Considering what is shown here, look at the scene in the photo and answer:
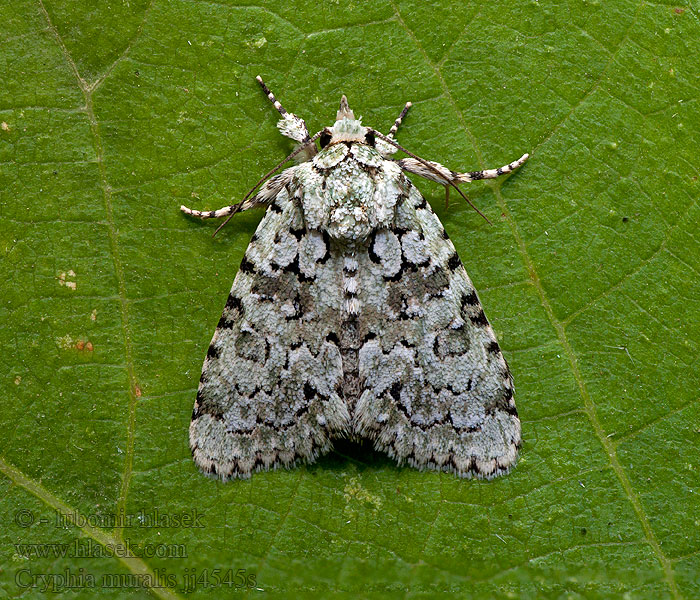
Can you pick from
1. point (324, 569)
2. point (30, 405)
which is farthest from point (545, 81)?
point (30, 405)

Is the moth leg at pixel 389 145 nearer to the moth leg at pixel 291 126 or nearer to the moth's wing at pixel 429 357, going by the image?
the moth's wing at pixel 429 357

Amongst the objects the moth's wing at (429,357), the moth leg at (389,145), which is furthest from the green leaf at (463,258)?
the moth's wing at (429,357)

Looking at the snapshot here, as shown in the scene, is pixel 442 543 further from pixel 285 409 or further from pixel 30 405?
pixel 30 405

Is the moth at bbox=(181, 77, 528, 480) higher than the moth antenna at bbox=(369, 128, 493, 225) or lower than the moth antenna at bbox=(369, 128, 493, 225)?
lower

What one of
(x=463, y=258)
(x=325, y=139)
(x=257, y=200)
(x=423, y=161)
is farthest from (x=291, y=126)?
(x=463, y=258)

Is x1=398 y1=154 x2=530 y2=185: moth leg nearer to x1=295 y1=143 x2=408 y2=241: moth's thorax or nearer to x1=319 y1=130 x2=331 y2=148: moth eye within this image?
x1=295 y1=143 x2=408 y2=241: moth's thorax

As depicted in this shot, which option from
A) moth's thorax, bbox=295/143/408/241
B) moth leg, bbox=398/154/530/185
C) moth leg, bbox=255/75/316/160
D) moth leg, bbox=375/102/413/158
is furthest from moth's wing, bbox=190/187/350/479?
moth leg, bbox=398/154/530/185
